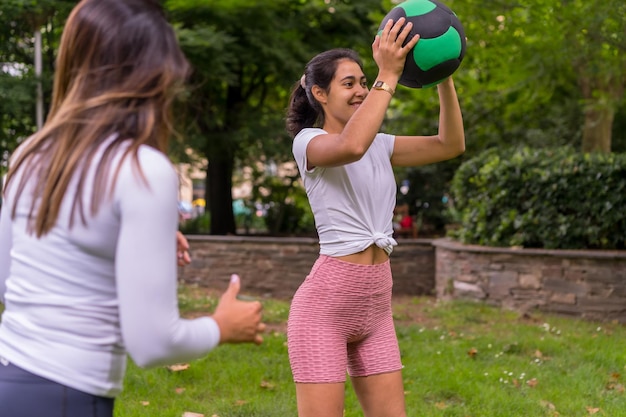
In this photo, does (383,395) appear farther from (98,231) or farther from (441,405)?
(441,405)

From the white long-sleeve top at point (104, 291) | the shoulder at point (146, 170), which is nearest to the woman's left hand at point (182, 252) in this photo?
the white long-sleeve top at point (104, 291)

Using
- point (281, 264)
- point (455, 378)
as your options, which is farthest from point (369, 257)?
point (281, 264)

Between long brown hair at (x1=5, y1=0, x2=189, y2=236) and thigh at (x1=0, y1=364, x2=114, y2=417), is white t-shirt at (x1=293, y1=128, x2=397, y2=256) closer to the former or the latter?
long brown hair at (x1=5, y1=0, x2=189, y2=236)

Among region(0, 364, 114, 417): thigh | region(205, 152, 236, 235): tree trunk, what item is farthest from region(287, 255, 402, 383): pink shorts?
region(205, 152, 236, 235): tree trunk

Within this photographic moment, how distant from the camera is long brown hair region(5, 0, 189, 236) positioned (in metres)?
1.66

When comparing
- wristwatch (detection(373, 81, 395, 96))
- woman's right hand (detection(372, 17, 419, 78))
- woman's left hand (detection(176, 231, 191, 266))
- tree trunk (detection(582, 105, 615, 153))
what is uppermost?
tree trunk (detection(582, 105, 615, 153))

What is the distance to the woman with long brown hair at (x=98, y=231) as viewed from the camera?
1.60 m

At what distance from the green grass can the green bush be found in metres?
1.50

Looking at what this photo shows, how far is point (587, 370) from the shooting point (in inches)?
231

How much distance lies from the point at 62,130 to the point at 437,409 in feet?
12.4

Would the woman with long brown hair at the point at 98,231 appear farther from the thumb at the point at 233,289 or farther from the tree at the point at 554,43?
the tree at the point at 554,43

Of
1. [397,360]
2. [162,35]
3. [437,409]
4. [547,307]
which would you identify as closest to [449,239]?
[547,307]

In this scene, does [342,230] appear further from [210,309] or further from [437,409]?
[210,309]

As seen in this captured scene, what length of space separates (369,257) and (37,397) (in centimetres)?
158
